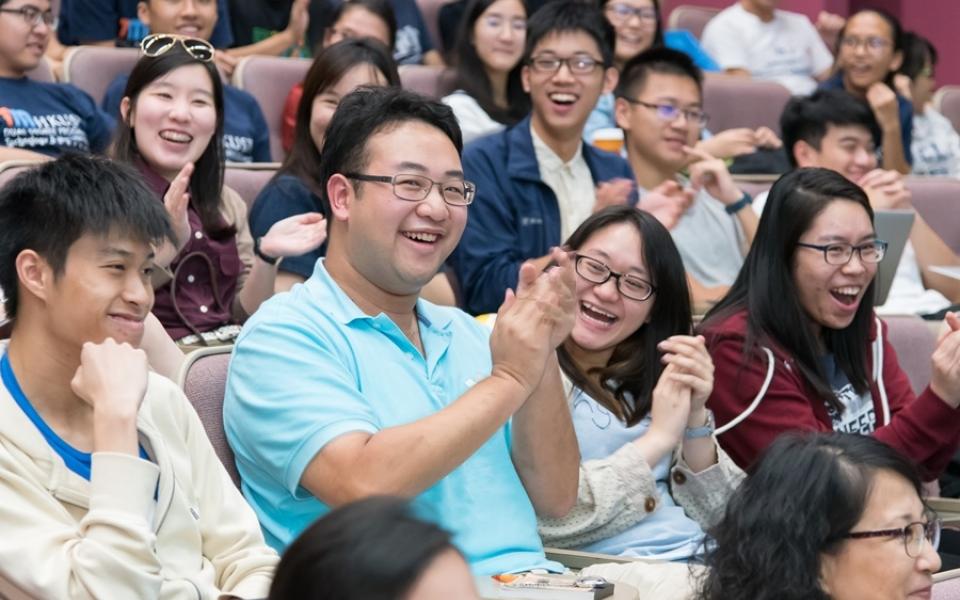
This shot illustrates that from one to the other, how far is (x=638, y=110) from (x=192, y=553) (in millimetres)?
2731

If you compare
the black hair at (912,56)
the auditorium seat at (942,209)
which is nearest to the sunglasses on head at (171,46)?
the auditorium seat at (942,209)

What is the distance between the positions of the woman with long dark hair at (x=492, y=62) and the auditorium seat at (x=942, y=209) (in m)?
1.31

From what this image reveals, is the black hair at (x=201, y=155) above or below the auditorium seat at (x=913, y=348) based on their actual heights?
above

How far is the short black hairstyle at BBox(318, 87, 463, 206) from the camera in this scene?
7.91 ft

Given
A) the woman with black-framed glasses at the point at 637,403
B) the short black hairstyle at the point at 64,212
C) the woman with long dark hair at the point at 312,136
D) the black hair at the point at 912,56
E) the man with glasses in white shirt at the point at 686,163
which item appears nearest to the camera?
the short black hairstyle at the point at 64,212

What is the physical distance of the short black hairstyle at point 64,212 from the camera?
1.96 metres

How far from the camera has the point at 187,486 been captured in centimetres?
201

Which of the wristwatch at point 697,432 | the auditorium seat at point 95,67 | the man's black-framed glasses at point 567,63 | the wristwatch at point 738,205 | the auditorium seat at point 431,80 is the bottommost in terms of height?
the wristwatch at point 697,432

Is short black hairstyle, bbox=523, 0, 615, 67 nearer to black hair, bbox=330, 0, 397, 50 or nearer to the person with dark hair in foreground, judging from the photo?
black hair, bbox=330, 0, 397, 50

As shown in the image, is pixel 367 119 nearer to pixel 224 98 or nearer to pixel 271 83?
pixel 224 98

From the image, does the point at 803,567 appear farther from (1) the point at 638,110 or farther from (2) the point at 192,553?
(1) the point at 638,110

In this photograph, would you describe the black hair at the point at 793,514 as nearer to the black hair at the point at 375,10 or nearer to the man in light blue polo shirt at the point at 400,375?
the man in light blue polo shirt at the point at 400,375

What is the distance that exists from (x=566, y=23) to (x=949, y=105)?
2930 mm

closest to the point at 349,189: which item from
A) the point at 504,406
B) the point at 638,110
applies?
the point at 504,406
